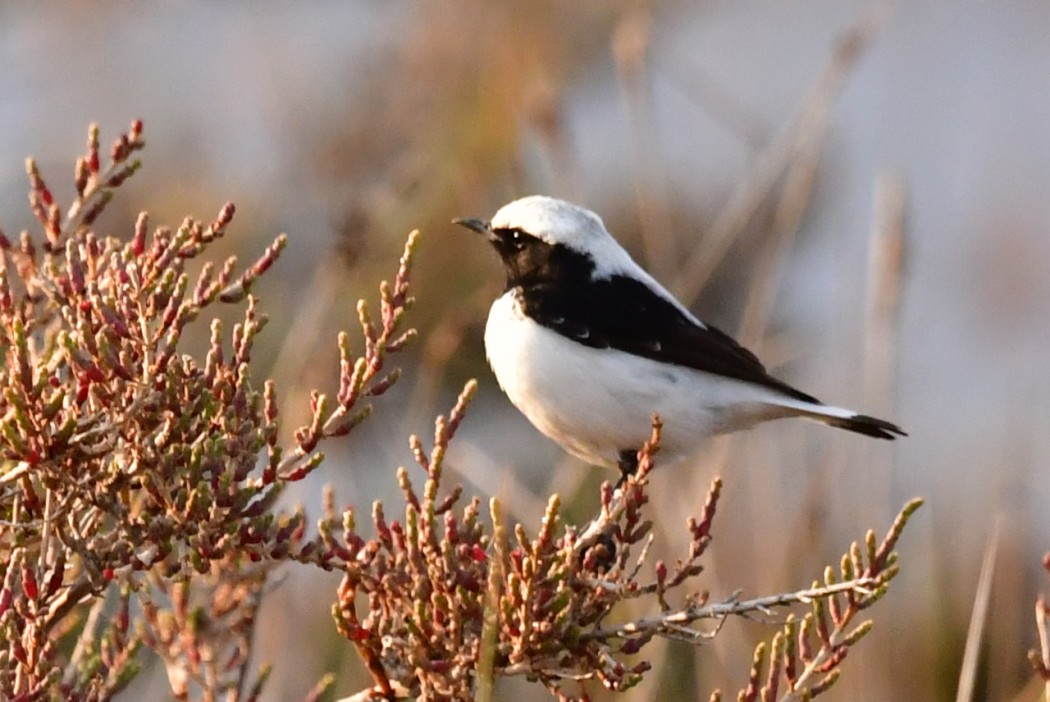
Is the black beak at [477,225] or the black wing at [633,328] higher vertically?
the black beak at [477,225]

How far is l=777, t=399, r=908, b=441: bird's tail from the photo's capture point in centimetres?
376

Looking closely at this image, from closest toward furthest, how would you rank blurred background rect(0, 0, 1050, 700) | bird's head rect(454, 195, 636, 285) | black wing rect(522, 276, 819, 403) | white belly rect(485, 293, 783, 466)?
white belly rect(485, 293, 783, 466) < black wing rect(522, 276, 819, 403) < bird's head rect(454, 195, 636, 285) < blurred background rect(0, 0, 1050, 700)

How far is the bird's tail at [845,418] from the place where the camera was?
3764 mm

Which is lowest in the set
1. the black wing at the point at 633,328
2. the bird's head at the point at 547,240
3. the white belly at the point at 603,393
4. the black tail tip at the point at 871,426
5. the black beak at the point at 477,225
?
the black tail tip at the point at 871,426

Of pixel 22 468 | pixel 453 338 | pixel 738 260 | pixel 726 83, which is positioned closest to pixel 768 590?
pixel 453 338

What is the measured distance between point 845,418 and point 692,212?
6.33 m

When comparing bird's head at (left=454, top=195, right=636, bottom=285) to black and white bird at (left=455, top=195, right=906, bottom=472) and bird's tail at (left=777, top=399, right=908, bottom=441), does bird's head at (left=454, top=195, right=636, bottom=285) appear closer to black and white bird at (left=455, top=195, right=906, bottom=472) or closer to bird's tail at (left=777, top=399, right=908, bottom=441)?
black and white bird at (left=455, top=195, right=906, bottom=472)

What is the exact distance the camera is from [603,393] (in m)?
3.76

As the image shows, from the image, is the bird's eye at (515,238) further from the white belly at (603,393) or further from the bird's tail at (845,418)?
the bird's tail at (845,418)

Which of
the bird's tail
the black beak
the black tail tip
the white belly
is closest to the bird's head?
the black beak

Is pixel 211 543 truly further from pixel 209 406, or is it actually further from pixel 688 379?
pixel 688 379

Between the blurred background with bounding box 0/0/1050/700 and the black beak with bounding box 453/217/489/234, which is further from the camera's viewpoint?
the blurred background with bounding box 0/0/1050/700

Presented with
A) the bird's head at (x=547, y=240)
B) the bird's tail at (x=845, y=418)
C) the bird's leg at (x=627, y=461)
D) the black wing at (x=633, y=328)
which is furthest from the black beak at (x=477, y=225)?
the bird's tail at (x=845, y=418)

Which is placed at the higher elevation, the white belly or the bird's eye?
the bird's eye
